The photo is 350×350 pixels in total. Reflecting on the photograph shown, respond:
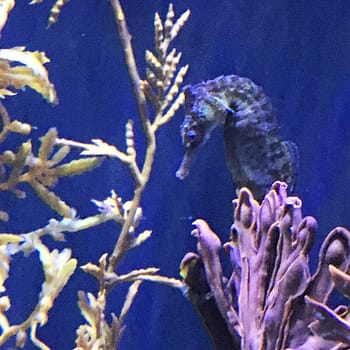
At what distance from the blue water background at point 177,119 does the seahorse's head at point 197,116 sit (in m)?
0.61

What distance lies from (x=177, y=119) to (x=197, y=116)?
26.9 inches

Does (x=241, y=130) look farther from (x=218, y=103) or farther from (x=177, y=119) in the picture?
(x=177, y=119)

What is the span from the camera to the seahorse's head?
287 cm

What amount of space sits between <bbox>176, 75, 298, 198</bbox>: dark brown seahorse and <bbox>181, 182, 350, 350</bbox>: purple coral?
1027mm

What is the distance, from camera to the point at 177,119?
354 centimetres

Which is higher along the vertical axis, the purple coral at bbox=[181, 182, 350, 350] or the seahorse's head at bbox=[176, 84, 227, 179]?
the seahorse's head at bbox=[176, 84, 227, 179]

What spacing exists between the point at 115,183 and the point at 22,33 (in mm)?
1009

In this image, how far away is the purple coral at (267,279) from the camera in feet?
5.36

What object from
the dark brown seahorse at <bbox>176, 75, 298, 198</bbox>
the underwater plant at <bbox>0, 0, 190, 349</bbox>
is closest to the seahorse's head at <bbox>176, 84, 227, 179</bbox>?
the dark brown seahorse at <bbox>176, 75, 298, 198</bbox>

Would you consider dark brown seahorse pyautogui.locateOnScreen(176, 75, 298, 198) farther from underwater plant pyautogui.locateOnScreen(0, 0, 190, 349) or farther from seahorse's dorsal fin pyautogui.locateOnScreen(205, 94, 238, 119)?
underwater plant pyautogui.locateOnScreen(0, 0, 190, 349)

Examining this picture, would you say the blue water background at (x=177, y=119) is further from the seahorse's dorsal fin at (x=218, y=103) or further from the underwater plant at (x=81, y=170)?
the underwater plant at (x=81, y=170)

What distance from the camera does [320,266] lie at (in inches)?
65.0

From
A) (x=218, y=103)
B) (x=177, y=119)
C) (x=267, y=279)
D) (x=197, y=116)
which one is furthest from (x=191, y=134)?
(x=267, y=279)

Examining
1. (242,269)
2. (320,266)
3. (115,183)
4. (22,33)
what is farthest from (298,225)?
(22,33)
